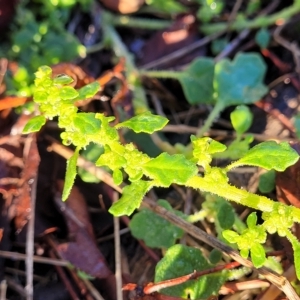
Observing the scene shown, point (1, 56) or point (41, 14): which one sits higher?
point (41, 14)

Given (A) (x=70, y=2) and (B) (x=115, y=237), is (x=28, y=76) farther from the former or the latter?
(B) (x=115, y=237)

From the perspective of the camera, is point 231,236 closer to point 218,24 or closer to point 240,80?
point 240,80

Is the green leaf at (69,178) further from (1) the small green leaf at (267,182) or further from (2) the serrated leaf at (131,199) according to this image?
(1) the small green leaf at (267,182)

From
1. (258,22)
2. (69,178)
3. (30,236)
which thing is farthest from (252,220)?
(258,22)

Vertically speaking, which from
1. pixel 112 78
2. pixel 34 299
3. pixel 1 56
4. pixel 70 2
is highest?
pixel 70 2

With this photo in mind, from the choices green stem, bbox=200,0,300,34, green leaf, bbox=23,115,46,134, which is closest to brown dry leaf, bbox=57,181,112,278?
green leaf, bbox=23,115,46,134

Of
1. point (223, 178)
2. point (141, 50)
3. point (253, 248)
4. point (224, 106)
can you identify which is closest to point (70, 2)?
point (141, 50)
